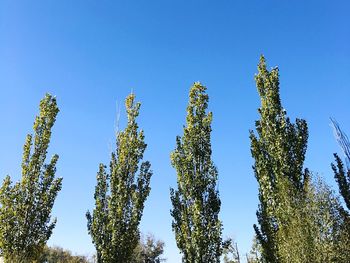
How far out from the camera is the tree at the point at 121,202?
1762 cm

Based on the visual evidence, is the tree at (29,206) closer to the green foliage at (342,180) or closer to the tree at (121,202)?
the tree at (121,202)

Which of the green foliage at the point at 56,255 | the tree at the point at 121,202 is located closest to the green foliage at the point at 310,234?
the tree at the point at 121,202

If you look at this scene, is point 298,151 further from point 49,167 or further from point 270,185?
point 49,167

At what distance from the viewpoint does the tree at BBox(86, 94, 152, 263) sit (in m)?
17.6

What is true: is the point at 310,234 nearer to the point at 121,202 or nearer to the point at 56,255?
the point at 121,202

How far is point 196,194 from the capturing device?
18.2 meters

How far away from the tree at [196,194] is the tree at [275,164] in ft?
11.7

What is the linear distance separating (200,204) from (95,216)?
19.2ft

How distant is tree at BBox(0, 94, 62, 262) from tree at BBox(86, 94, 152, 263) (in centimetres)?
248

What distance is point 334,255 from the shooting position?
58.4 feet

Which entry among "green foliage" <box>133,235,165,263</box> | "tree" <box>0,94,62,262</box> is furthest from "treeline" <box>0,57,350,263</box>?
"green foliage" <box>133,235,165,263</box>

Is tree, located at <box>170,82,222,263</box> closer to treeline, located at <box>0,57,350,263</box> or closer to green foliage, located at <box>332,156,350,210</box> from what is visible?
treeline, located at <box>0,57,350,263</box>

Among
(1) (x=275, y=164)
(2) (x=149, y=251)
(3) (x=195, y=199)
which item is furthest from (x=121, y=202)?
(2) (x=149, y=251)

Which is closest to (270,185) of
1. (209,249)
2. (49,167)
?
(209,249)
